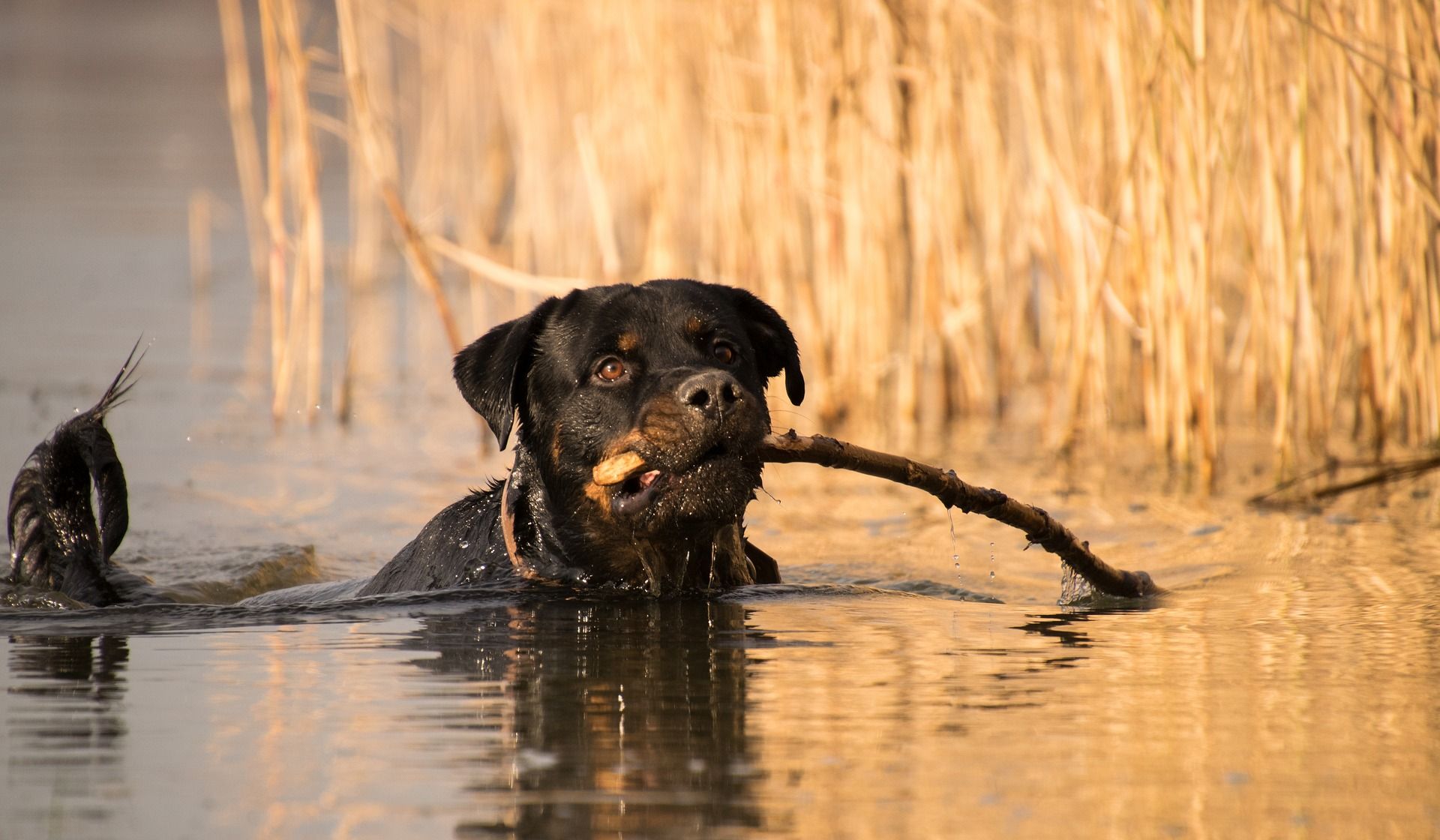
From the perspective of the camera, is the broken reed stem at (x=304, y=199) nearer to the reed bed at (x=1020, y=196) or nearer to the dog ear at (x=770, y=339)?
the reed bed at (x=1020, y=196)

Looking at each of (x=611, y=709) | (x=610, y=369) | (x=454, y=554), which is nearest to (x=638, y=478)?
(x=610, y=369)

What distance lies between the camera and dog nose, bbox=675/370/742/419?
441 centimetres

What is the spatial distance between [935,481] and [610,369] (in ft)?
3.52

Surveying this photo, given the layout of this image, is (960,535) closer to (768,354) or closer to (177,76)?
(768,354)

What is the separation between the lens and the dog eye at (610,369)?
4.93 metres

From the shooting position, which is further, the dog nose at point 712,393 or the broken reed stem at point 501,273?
the broken reed stem at point 501,273

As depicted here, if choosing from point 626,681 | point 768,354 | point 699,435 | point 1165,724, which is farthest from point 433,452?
point 1165,724

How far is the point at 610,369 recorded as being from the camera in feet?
16.2

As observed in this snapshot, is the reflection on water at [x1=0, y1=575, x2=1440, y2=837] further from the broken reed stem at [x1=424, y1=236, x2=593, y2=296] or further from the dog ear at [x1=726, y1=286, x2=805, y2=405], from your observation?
the broken reed stem at [x1=424, y1=236, x2=593, y2=296]

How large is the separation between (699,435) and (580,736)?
141 centimetres

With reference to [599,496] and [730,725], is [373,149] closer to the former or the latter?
[599,496]

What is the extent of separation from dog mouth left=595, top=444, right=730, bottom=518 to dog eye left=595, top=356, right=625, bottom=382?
274mm

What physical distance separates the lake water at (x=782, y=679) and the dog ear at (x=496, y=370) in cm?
57

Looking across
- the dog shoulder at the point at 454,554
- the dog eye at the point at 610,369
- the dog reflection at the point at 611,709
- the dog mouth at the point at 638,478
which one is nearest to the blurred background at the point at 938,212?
the dog shoulder at the point at 454,554
